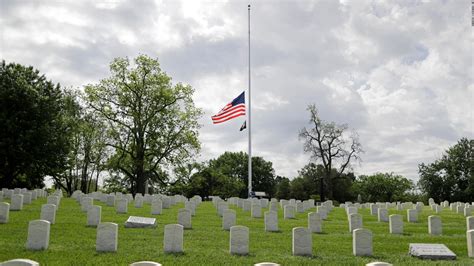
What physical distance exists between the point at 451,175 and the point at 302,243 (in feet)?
172

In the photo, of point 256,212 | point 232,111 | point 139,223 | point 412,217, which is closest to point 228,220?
point 139,223

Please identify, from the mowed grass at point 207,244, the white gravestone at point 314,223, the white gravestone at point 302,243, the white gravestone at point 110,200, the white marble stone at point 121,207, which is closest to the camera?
the mowed grass at point 207,244

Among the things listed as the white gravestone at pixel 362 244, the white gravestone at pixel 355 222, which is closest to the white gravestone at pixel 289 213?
the white gravestone at pixel 355 222

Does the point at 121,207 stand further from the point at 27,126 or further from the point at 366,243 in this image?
the point at 27,126

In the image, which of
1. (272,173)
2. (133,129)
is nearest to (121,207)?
(133,129)

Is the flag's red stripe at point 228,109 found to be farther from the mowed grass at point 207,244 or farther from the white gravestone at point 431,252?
the white gravestone at point 431,252

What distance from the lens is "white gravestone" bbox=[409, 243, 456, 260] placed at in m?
10.8

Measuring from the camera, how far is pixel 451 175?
5622cm

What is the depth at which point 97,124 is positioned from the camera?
42188 millimetres

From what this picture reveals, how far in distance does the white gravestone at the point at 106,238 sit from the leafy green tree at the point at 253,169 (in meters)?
66.7

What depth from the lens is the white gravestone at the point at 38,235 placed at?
33.4 feet

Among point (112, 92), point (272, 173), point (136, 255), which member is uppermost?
point (112, 92)

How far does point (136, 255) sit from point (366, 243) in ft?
19.3

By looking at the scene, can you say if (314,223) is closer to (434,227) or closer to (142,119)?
(434,227)
